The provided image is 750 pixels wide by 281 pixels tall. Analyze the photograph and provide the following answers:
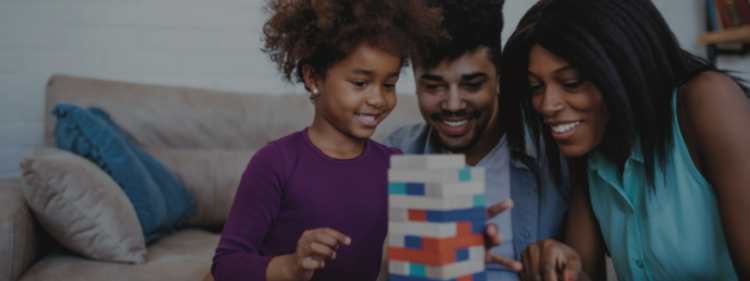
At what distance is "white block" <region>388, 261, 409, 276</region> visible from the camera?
800 mm

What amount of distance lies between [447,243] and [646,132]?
60cm

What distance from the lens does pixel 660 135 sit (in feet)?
3.65

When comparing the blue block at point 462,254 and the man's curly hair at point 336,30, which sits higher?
the man's curly hair at point 336,30

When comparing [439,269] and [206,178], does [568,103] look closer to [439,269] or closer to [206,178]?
[439,269]

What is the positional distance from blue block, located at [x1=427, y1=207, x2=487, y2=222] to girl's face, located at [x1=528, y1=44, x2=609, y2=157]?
44 cm

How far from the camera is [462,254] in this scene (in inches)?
31.3

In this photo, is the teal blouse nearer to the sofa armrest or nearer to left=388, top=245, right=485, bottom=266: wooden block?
left=388, top=245, right=485, bottom=266: wooden block

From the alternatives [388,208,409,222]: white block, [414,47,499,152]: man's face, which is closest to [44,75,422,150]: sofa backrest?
[414,47,499,152]: man's face

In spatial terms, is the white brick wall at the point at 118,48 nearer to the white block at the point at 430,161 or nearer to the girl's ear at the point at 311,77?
the girl's ear at the point at 311,77

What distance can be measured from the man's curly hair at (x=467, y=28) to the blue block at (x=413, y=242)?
2.83 ft

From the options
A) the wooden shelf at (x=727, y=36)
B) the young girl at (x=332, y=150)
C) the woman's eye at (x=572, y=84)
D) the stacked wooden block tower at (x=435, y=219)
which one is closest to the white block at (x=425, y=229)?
the stacked wooden block tower at (x=435, y=219)

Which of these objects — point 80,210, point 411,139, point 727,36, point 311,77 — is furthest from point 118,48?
point 727,36

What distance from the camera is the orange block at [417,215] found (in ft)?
2.55

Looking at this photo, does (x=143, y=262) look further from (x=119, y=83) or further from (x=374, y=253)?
(x=119, y=83)
